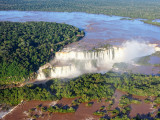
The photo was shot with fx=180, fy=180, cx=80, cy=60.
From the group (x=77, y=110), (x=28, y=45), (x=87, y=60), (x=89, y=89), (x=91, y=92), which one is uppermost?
(x=28, y=45)

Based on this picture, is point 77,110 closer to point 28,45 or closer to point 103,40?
point 28,45

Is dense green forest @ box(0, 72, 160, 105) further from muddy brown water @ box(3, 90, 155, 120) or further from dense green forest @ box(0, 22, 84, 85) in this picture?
dense green forest @ box(0, 22, 84, 85)

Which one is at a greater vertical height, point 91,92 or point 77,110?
point 91,92

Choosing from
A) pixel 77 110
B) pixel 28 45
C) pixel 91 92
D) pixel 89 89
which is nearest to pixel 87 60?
pixel 89 89

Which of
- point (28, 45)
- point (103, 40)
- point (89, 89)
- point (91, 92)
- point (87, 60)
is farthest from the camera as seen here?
point (103, 40)

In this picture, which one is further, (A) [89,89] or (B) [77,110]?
(A) [89,89]

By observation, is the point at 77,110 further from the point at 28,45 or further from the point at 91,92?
the point at 28,45

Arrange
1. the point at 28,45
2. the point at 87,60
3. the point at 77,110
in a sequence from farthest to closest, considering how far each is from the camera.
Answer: the point at 28,45 < the point at 87,60 < the point at 77,110

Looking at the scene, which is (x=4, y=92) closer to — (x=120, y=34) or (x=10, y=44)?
(x=10, y=44)
